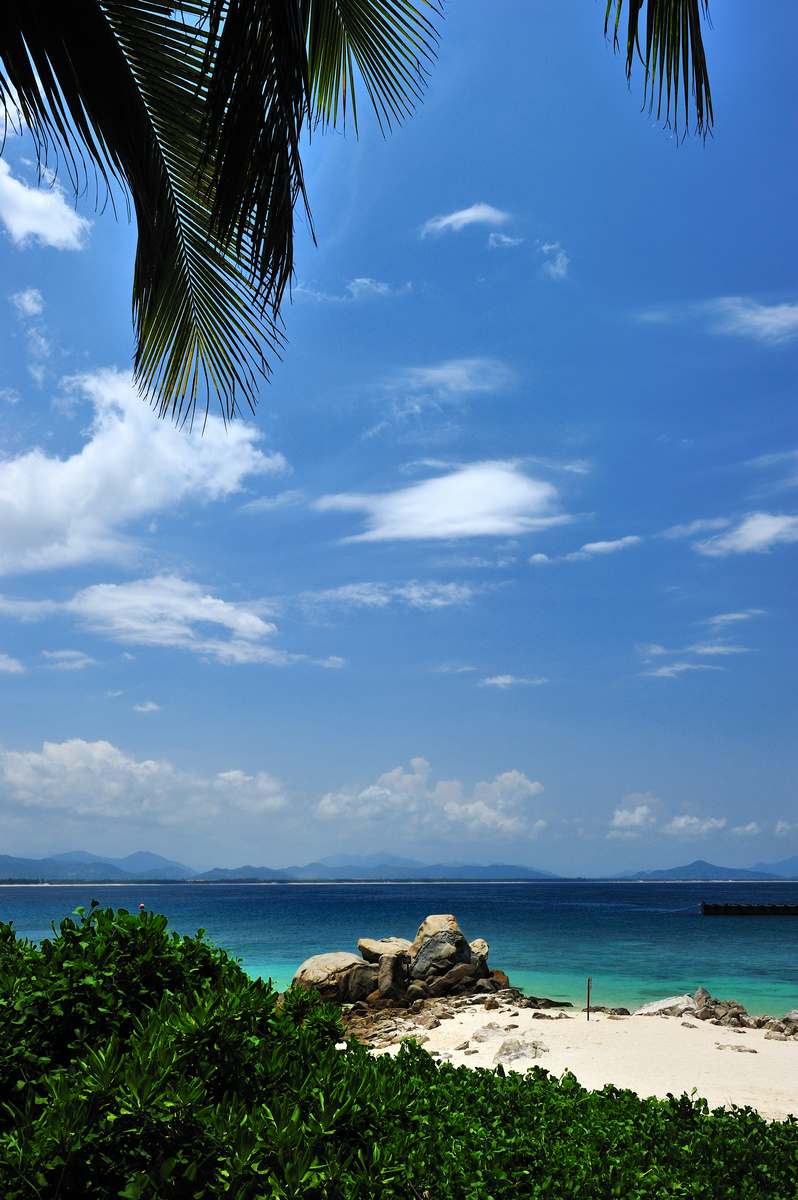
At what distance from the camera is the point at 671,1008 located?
21359mm

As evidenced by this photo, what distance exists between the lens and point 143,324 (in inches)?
A: 167

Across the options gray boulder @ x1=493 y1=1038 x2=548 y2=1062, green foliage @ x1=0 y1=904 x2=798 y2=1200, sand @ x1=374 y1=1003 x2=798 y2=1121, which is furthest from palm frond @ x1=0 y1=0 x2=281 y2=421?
gray boulder @ x1=493 y1=1038 x2=548 y2=1062

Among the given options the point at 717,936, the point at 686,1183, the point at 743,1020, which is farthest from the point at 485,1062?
the point at 717,936

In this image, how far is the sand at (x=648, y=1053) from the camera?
13463 millimetres

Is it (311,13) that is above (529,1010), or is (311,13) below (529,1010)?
above

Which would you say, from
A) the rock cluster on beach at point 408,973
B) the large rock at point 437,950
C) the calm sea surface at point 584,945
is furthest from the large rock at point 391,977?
the calm sea surface at point 584,945

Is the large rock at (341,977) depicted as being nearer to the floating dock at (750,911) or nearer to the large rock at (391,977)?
the large rock at (391,977)

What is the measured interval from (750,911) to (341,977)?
231 feet

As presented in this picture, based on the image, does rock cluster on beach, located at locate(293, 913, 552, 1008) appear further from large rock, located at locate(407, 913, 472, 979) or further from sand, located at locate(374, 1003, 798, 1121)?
sand, located at locate(374, 1003, 798, 1121)

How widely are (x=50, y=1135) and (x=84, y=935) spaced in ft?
3.80

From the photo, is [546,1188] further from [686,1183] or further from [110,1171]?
[110,1171]

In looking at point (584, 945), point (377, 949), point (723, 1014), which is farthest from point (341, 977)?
point (584, 945)

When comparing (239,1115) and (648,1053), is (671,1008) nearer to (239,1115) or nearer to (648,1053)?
(648,1053)

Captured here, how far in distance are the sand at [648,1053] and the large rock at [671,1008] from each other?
22.7 inches
